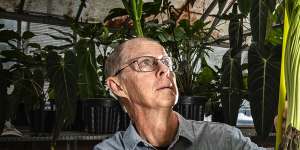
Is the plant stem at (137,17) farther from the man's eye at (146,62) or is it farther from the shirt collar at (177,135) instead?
the shirt collar at (177,135)

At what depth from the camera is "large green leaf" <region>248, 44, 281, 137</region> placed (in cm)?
144

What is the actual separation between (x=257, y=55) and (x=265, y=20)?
34 cm

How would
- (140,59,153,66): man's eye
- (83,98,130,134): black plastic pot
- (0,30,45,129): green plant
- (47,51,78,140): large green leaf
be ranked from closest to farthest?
1. (140,59,153,66): man's eye
2. (47,51,78,140): large green leaf
3. (83,98,130,134): black plastic pot
4. (0,30,45,129): green plant

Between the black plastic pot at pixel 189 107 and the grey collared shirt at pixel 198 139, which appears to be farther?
the black plastic pot at pixel 189 107

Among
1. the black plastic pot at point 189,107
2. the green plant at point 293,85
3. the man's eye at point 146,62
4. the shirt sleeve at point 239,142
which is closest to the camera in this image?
the green plant at point 293,85

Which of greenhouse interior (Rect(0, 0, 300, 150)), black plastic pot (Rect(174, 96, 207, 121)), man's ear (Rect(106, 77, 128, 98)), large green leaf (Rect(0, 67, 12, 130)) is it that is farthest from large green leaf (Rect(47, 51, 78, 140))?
black plastic pot (Rect(174, 96, 207, 121))

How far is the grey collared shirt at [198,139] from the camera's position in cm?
125

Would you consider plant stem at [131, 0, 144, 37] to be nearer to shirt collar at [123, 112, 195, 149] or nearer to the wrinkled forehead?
the wrinkled forehead

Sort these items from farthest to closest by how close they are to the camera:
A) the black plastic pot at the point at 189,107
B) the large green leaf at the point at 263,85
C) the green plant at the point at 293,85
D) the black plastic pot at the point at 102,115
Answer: the black plastic pot at the point at 102,115 < the black plastic pot at the point at 189,107 < the large green leaf at the point at 263,85 < the green plant at the point at 293,85

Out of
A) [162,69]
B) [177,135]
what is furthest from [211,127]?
[162,69]

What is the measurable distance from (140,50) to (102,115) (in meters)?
1.01

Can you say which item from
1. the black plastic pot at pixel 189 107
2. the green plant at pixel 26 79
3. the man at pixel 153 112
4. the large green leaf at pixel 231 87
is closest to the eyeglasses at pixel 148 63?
the man at pixel 153 112

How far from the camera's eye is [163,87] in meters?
1.22

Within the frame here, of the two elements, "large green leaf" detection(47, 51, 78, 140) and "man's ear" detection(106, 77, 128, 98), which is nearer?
"man's ear" detection(106, 77, 128, 98)
